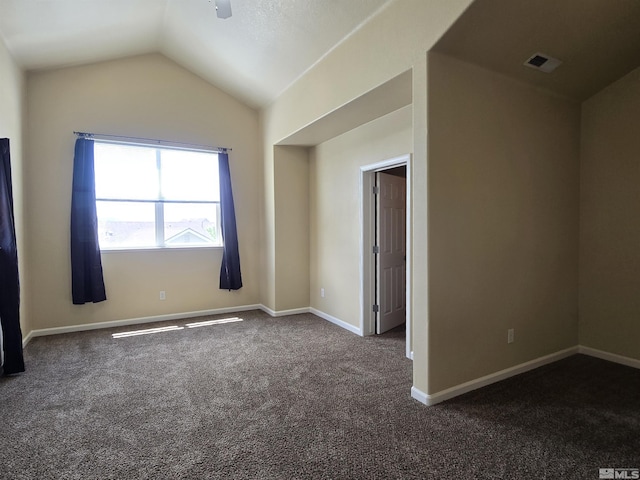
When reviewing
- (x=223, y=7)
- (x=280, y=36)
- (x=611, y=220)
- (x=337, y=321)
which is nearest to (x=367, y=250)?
(x=337, y=321)

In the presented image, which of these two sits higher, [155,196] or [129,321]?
[155,196]

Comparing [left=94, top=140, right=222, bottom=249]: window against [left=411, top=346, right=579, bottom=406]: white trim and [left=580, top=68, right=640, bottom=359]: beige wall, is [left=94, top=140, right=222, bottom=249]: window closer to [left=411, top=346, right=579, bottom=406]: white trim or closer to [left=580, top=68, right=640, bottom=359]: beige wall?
[left=411, top=346, right=579, bottom=406]: white trim

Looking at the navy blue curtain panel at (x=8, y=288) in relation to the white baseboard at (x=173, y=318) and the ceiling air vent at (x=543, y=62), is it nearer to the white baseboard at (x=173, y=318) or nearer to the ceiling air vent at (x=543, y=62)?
the white baseboard at (x=173, y=318)

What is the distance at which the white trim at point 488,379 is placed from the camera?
2518 millimetres

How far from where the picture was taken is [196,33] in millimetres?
4051

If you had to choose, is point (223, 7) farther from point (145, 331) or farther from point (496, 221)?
point (145, 331)

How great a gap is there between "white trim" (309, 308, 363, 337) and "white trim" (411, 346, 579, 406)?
158cm

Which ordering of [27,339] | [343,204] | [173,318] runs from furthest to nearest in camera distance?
[173,318] → [343,204] → [27,339]

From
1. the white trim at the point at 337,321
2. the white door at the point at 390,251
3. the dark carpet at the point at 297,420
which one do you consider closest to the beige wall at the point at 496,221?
the dark carpet at the point at 297,420

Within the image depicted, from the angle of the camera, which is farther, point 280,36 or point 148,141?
point 148,141

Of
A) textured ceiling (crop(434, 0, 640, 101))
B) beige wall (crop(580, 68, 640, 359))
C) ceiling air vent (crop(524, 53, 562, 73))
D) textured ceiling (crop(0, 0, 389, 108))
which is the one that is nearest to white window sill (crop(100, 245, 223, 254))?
textured ceiling (crop(0, 0, 389, 108))

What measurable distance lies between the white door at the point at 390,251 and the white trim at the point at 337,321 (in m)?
0.27

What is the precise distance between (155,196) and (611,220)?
5278 mm

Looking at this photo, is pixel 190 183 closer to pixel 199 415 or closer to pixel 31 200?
pixel 31 200
